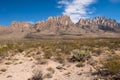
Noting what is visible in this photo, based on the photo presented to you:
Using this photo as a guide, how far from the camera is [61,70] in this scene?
13953 mm

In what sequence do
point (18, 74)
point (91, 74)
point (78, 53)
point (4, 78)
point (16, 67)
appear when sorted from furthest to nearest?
point (78, 53) < point (16, 67) < point (18, 74) < point (4, 78) < point (91, 74)

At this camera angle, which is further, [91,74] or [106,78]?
[91,74]

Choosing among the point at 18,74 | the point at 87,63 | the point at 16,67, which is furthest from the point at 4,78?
the point at 87,63

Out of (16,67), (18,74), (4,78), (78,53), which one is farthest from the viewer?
(78,53)

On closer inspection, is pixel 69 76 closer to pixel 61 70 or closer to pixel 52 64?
pixel 61 70

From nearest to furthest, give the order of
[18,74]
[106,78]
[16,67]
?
[106,78] → [18,74] → [16,67]

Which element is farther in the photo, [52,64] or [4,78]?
[52,64]

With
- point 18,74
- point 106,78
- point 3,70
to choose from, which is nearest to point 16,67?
point 3,70

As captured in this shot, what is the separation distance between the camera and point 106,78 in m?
10.4

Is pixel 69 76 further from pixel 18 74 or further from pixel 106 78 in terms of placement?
pixel 18 74

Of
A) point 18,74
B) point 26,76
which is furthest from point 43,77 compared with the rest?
point 18,74

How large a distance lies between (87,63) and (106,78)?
16.2 feet

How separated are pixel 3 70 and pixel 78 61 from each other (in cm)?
578

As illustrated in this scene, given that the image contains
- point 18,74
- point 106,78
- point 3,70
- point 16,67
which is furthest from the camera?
point 16,67
